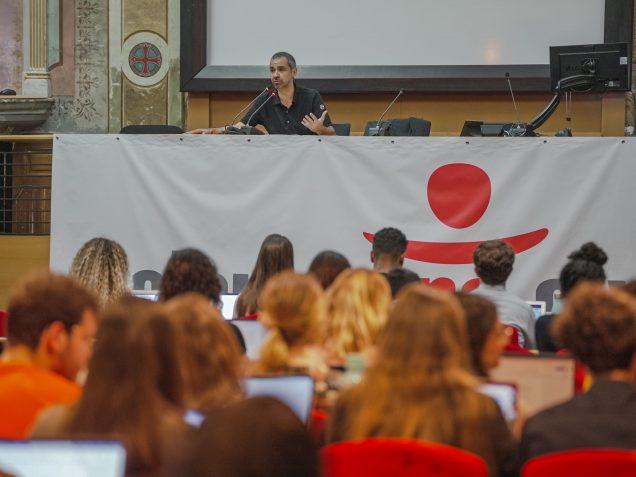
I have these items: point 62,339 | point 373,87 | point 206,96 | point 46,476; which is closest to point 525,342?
point 62,339

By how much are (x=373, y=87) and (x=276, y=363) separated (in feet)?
22.5

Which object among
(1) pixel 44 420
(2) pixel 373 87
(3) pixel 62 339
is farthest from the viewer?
(2) pixel 373 87

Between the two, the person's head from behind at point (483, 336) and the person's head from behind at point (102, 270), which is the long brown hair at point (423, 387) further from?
the person's head from behind at point (102, 270)

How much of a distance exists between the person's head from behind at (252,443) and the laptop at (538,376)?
117 cm

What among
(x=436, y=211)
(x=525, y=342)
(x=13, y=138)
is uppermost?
(x=13, y=138)

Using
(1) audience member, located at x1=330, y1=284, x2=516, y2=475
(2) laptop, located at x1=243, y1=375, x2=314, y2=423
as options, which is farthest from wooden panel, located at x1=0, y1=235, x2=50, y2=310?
(1) audience member, located at x1=330, y1=284, x2=516, y2=475

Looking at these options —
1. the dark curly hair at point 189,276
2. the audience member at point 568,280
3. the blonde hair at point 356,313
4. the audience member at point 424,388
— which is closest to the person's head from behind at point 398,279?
the audience member at point 568,280

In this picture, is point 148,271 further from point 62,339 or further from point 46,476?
point 46,476

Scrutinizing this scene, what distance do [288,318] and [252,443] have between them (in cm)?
113

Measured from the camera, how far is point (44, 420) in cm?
206

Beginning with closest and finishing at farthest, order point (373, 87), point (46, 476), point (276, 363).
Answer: point (46, 476), point (276, 363), point (373, 87)

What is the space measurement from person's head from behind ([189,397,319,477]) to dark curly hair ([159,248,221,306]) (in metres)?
2.10

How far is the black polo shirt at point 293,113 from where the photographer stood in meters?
7.11

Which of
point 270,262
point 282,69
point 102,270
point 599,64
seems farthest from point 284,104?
point 102,270
